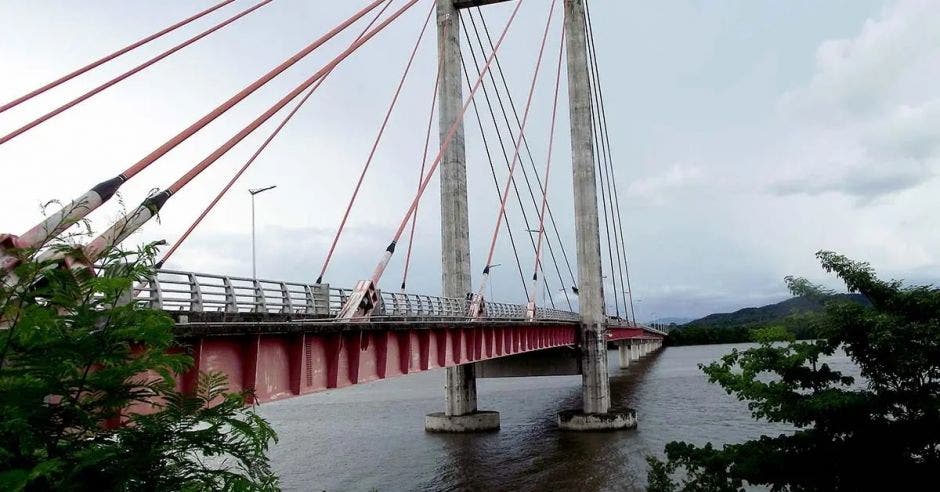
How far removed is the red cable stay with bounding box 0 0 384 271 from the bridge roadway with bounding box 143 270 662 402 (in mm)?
1504

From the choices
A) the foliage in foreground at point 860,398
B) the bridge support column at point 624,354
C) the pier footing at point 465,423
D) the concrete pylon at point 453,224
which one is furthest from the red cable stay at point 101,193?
the bridge support column at point 624,354

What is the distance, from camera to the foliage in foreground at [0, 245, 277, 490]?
5.05m

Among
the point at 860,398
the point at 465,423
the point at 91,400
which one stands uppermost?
the point at 91,400

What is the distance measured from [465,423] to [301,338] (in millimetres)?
29074

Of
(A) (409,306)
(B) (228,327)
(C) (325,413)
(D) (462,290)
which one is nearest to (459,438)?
(D) (462,290)

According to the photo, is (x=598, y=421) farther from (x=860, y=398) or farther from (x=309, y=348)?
(x=309, y=348)

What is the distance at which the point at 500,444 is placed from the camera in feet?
125

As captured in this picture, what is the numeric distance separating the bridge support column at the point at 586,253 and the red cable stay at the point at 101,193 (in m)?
28.9

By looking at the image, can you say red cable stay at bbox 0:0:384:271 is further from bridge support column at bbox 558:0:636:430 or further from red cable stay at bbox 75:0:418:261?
bridge support column at bbox 558:0:636:430

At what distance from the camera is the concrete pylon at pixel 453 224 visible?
4291cm

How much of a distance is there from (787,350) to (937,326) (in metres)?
3.22

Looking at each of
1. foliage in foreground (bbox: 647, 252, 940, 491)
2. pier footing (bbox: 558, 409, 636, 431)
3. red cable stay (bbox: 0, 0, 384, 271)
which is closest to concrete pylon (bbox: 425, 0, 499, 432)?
pier footing (bbox: 558, 409, 636, 431)

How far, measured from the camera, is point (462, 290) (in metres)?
42.7

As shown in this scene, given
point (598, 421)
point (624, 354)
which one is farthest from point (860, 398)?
point (624, 354)
